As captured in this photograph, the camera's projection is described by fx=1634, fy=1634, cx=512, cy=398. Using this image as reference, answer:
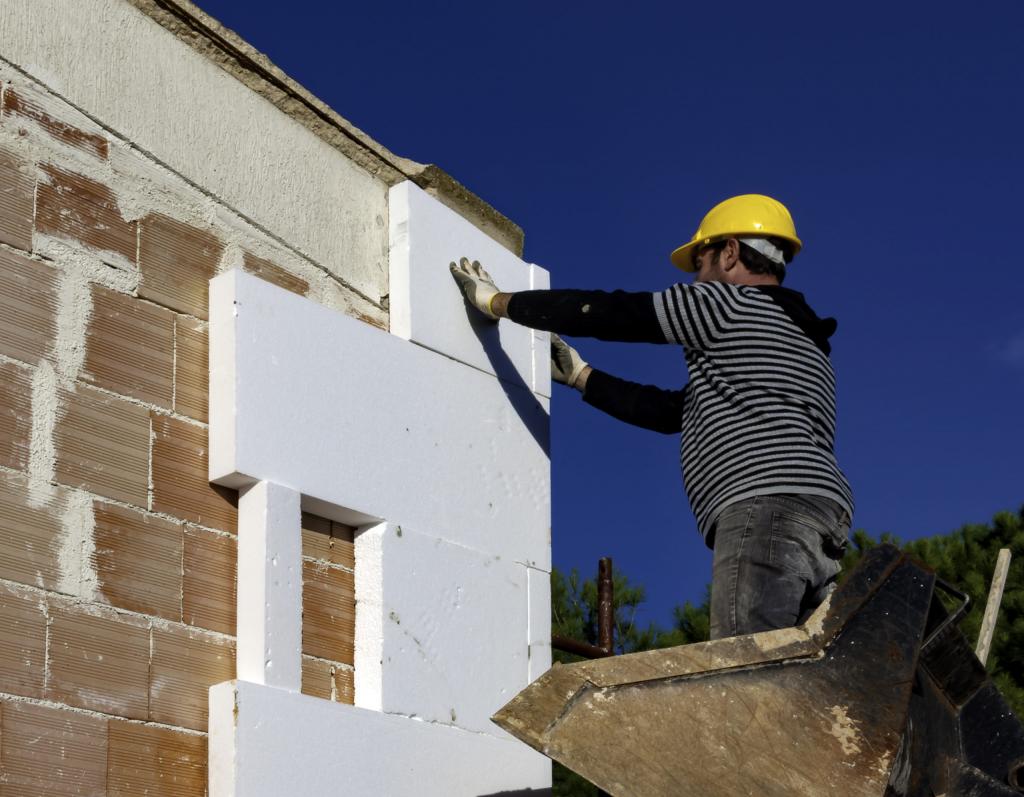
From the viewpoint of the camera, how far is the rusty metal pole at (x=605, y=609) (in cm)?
776

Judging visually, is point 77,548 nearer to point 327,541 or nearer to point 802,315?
point 327,541

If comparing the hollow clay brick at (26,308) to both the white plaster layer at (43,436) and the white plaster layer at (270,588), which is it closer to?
the white plaster layer at (43,436)

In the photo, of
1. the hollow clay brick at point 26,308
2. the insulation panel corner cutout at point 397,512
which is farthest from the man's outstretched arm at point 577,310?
the hollow clay brick at point 26,308

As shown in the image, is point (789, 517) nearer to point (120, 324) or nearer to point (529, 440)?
point (529, 440)

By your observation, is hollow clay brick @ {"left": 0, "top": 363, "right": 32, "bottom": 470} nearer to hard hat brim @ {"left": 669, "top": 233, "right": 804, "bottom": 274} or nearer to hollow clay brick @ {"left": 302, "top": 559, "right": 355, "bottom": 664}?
hollow clay brick @ {"left": 302, "top": 559, "right": 355, "bottom": 664}

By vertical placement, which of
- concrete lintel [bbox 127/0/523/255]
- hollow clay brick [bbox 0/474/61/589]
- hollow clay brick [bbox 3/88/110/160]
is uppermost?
concrete lintel [bbox 127/0/523/255]

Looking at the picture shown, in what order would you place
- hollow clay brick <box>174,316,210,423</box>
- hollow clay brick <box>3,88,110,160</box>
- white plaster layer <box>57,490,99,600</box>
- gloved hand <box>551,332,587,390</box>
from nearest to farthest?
white plaster layer <box>57,490,99,600</box> → hollow clay brick <box>3,88,110,160</box> → hollow clay brick <box>174,316,210,423</box> → gloved hand <box>551,332,587,390</box>

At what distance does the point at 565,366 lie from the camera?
618 centimetres

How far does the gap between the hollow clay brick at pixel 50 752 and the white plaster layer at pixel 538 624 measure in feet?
6.01

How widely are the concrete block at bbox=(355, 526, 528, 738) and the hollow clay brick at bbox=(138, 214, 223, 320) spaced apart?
0.90 m

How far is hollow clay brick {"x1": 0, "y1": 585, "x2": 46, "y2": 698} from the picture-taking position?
375 centimetres

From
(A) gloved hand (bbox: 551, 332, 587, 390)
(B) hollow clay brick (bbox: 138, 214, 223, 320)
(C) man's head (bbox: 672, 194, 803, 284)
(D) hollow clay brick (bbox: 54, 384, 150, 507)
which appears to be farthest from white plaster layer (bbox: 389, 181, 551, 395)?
(D) hollow clay brick (bbox: 54, 384, 150, 507)

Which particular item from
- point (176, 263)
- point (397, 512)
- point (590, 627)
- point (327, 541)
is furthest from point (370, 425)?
point (590, 627)

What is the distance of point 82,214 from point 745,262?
2.24 m
